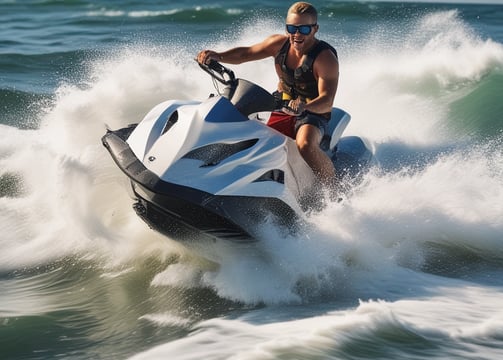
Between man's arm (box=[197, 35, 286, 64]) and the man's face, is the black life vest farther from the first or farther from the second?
man's arm (box=[197, 35, 286, 64])

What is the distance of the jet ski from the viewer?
4.81 meters

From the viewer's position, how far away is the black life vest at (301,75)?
556 cm

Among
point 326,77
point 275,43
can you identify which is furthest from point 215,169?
point 275,43

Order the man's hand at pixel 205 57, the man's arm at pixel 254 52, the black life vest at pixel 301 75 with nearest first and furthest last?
the black life vest at pixel 301 75, the man's hand at pixel 205 57, the man's arm at pixel 254 52

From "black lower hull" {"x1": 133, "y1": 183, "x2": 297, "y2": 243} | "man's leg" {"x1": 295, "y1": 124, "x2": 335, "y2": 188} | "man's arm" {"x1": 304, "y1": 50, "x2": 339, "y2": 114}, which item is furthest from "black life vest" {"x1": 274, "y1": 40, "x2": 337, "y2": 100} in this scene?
"black lower hull" {"x1": 133, "y1": 183, "x2": 297, "y2": 243}

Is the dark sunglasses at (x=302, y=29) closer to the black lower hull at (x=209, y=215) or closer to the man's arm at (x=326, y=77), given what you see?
the man's arm at (x=326, y=77)

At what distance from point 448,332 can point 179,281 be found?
1.78m

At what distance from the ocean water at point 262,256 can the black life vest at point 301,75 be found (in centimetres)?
80

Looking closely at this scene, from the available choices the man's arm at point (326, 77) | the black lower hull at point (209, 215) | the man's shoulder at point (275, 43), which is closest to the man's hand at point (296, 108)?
the man's arm at point (326, 77)

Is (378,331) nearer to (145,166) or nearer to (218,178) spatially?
(218,178)

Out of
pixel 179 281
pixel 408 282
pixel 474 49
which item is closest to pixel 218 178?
pixel 179 281

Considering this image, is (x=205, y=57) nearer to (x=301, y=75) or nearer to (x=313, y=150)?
(x=301, y=75)

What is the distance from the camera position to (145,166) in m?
4.93

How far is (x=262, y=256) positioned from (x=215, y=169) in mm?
685
